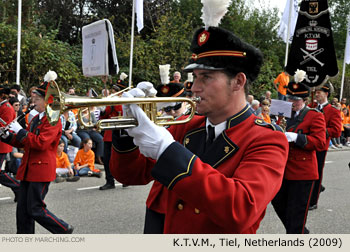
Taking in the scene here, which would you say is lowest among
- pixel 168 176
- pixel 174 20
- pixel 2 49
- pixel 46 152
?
pixel 46 152

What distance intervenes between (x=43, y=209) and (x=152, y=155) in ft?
9.72

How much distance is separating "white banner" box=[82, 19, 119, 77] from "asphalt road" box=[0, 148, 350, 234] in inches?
77.1

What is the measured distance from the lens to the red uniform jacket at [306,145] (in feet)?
15.8

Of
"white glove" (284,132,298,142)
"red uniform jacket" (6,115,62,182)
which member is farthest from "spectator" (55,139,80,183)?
"white glove" (284,132,298,142)

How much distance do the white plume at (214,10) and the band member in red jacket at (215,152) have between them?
0.15 ft

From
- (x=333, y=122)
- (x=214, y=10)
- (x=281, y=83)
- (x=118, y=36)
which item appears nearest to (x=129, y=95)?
(x=214, y=10)

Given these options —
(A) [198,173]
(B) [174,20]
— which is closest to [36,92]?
(A) [198,173]

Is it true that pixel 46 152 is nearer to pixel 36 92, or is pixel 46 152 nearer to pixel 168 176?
pixel 36 92

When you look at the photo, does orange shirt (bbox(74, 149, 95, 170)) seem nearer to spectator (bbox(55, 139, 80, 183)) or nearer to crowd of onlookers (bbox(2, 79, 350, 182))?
crowd of onlookers (bbox(2, 79, 350, 182))

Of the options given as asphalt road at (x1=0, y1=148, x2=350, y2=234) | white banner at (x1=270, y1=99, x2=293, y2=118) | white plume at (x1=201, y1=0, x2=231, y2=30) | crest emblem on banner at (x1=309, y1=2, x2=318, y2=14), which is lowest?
asphalt road at (x1=0, y1=148, x2=350, y2=234)

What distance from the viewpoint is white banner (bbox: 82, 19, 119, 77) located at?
14.4 ft

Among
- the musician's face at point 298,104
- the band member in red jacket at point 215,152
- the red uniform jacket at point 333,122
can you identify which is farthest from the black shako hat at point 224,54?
the red uniform jacket at point 333,122

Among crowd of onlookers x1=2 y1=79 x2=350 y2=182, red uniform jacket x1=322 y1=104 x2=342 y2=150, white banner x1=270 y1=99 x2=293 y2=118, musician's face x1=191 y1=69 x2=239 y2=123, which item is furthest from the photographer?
crowd of onlookers x1=2 y1=79 x2=350 y2=182

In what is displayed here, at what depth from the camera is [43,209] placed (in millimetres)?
4492
